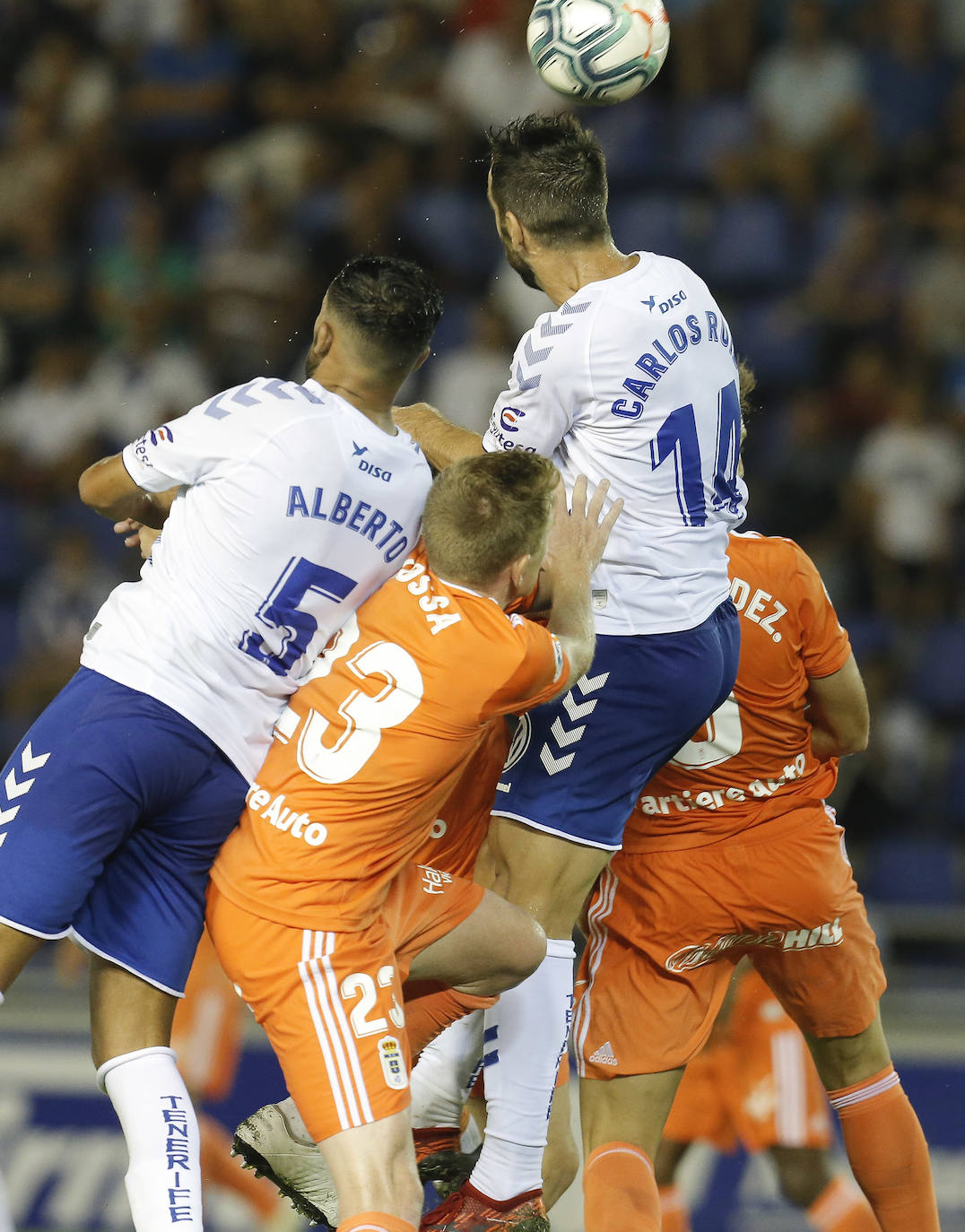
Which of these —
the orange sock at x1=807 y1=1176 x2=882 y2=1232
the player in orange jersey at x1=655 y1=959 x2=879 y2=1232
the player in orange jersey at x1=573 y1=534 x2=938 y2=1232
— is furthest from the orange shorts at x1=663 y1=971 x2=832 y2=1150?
the player in orange jersey at x1=573 y1=534 x2=938 y2=1232

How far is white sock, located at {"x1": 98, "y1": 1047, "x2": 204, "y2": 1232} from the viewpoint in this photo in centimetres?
385

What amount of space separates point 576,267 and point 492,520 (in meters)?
0.78

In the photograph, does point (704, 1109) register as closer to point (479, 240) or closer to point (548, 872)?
point (548, 872)

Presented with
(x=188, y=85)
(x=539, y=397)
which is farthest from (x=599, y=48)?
(x=188, y=85)

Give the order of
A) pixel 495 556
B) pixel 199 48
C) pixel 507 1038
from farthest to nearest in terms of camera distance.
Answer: pixel 199 48 < pixel 507 1038 < pixel 495 556

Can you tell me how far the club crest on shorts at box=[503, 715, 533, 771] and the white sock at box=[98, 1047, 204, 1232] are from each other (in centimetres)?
111

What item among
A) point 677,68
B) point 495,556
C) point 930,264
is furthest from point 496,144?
point 677,68

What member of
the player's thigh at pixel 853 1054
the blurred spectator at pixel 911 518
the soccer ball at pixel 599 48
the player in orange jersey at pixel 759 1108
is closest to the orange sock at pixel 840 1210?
the player in orange jersey at pixel 759 1108

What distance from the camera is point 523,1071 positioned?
4.25m

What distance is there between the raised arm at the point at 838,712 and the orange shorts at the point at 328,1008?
1.46 metres

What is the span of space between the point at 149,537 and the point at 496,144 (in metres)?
1.36

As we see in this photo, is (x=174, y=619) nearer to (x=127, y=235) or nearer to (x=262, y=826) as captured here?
(x=262, y=826)

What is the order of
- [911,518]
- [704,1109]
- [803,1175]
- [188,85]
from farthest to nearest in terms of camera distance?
[188,85] < [911,518] < [704,1109] < [803,1175]

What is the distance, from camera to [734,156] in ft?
32.8
